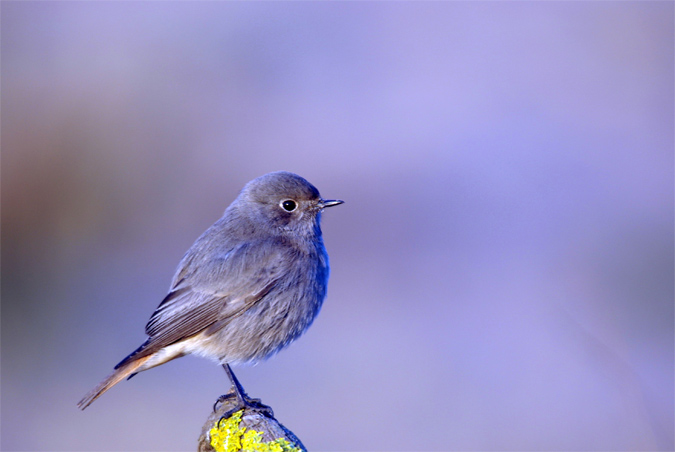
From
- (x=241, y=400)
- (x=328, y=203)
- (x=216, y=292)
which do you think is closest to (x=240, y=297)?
(x=216, y=292)

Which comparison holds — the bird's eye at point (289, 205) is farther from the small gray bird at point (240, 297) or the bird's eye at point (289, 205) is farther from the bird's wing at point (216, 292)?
the bird's wing at point (216, 292)

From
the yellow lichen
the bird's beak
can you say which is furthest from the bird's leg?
the bird's beak

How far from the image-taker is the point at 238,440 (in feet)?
8.14

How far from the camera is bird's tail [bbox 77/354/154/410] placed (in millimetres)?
2963

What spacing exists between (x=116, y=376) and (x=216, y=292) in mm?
693

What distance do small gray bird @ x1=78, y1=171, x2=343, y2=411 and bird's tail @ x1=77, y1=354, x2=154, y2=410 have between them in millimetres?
19

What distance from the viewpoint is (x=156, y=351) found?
3311 mm

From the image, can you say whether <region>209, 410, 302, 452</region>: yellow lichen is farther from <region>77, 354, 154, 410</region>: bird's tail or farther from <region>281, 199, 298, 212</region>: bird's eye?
<region>281, 199, 298, 212</region>: bird's eye

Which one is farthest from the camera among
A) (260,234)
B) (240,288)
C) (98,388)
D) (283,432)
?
(260,234)

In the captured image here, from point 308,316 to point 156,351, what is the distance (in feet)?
2.86

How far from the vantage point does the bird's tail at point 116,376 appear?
2.96 meters

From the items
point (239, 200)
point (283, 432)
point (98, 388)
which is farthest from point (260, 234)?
point (283, 432)

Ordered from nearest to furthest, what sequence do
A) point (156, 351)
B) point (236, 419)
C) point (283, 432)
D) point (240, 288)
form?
point (283, 432), point (236, 419), point (156, 351), point (240, 288)

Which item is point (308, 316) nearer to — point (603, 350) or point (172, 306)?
point (172, 306)
